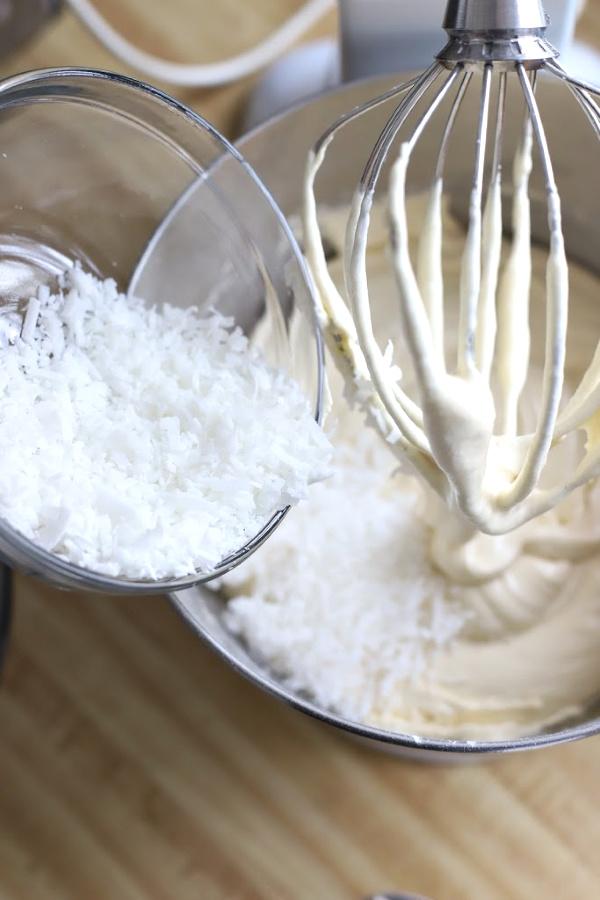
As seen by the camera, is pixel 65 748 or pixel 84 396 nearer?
pixel 84 396

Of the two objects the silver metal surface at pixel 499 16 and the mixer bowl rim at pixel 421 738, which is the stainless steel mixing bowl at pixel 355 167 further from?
the silver metal surface at pixel 499 16

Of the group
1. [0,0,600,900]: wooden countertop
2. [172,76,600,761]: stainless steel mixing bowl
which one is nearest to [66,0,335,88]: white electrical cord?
[172,76,600,761]: stainless steel mixing bowl

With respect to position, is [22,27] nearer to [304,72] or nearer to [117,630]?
[304,72]

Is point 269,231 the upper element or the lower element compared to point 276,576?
upper

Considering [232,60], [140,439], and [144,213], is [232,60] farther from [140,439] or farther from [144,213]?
[140,439]

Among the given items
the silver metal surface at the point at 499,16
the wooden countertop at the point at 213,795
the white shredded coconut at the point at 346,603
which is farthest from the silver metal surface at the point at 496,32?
the wooden countertop at the point at 213,795

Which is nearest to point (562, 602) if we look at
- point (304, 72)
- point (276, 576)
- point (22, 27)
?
point (276, 576)
